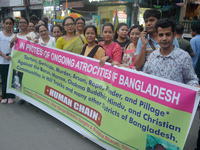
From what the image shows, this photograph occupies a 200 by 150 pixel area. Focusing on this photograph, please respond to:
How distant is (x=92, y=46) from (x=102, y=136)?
1.42 meters

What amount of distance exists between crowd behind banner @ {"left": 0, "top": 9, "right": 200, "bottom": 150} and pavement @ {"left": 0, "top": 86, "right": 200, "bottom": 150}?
668 millimetres

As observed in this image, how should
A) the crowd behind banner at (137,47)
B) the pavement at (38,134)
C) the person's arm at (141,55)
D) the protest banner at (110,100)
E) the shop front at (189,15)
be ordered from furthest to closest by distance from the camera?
the shop front at (189,15)
the pavement at (38,134)
the person's arm at (141,55)
the crowd behind banner at (137,47)
the protest banner at (110,100)

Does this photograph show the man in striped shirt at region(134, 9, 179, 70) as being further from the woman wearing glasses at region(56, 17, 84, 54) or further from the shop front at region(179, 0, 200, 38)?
the shop front at region(179, 0, 200, 38)

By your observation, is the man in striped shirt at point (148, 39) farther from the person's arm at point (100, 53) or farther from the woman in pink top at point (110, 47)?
the person's arm at point (100, 53)

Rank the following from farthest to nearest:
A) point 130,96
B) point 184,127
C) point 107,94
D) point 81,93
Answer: point 81,93, point 107,94, point 130,96, point 184,127

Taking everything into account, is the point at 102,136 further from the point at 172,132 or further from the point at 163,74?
the point at 163,74

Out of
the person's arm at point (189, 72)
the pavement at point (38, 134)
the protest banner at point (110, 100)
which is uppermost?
the person's arm at point (189, 72)

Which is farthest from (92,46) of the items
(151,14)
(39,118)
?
(39,118)

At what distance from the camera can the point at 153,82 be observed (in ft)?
7.00

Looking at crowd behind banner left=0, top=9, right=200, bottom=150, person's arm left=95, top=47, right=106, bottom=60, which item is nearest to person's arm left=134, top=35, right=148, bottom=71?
crowd behind banner left=0, top=9, right=200, bottom=150

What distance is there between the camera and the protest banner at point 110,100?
199 cm

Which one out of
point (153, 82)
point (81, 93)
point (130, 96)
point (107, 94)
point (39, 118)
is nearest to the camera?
point (153, 82)

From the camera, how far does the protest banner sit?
1.99m

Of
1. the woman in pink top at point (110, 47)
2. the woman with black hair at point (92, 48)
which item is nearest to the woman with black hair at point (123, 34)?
the woman in pink top at point (110, 47)
